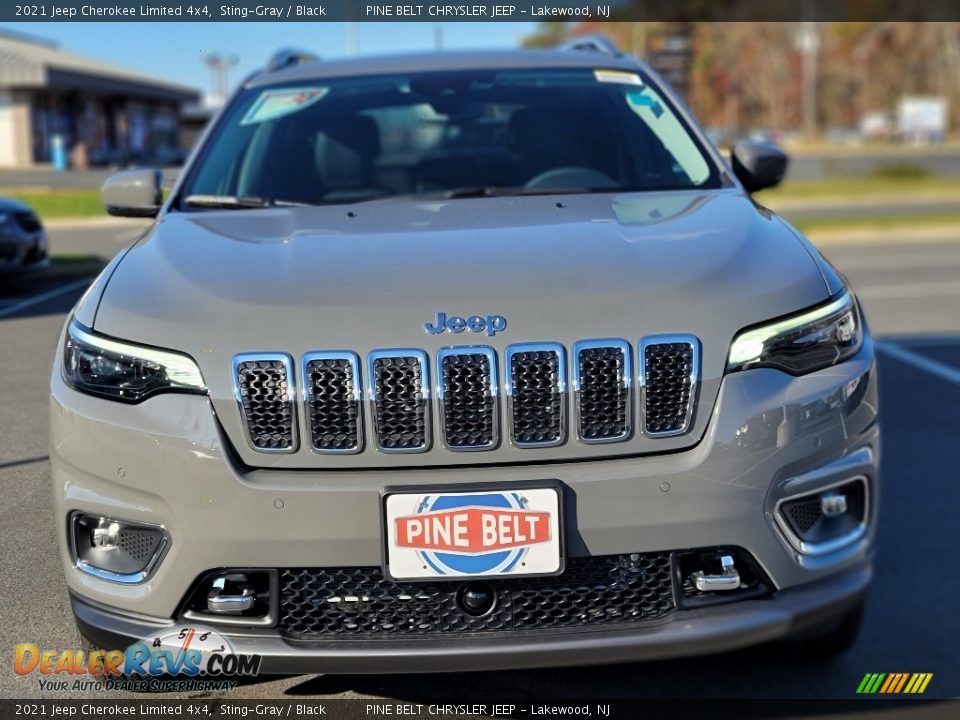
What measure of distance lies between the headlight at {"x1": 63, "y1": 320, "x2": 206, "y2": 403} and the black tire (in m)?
1.68

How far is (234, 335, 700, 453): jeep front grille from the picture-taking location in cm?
257

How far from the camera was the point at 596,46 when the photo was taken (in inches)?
209

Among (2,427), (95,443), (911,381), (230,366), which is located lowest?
(911,381)

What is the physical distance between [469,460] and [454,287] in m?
0.42

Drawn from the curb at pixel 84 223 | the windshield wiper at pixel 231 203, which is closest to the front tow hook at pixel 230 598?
the windshield wiper at pixel 231 203

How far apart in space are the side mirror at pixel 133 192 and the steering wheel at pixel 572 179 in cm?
131

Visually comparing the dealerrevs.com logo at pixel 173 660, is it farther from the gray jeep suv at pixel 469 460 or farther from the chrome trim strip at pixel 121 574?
the chrome trim strip at pixel 121 574

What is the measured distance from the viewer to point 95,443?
2664 millimetres

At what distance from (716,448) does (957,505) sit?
Answer: 96.2 inches

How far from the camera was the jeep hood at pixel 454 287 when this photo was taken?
2.61 meters

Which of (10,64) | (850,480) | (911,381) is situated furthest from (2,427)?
(10,64)

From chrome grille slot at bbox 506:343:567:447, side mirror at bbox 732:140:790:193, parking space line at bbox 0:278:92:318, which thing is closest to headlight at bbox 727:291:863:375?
chrome grille slot at bbox 506:343:567:447

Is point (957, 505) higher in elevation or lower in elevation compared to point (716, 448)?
lower

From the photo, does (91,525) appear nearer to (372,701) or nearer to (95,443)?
(95,443)
